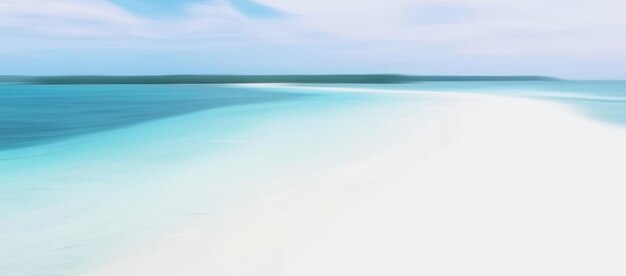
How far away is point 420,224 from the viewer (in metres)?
3.50

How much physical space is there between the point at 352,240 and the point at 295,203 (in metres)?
1.16

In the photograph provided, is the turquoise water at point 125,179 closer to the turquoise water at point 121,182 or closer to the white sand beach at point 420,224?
the turquoise water at point 121,182

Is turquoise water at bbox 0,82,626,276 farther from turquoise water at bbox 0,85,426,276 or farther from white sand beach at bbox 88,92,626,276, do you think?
white sand beach at bbox 88,92,626,276

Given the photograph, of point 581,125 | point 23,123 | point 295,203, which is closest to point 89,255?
point 295,203

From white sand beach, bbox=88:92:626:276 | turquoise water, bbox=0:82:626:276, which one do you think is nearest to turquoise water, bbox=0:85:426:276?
turquoise water, bbox=0:82:626:276

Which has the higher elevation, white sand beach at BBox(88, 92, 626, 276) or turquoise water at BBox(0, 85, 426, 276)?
white sand beach at BBox(88, 92, 626, 276)

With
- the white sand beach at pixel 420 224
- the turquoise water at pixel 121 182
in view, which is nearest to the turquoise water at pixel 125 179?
the turquoise water at pixel 121 182

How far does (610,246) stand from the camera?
2982 millimetres

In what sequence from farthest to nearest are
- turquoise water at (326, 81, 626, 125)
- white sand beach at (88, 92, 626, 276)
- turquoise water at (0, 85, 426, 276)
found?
turquoise water at (326, 81, 626, 125)
turquoise water at (0, 85, 426, 276)
white sand beach at (88, 92, 626, 276)

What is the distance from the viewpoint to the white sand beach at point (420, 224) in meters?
2.87

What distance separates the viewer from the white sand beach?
2.87 m

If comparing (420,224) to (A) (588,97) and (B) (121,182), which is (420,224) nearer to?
(B) (121,182)

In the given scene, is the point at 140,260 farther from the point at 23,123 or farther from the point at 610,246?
the point at 23,123

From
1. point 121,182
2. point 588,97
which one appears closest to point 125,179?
point 121,182
